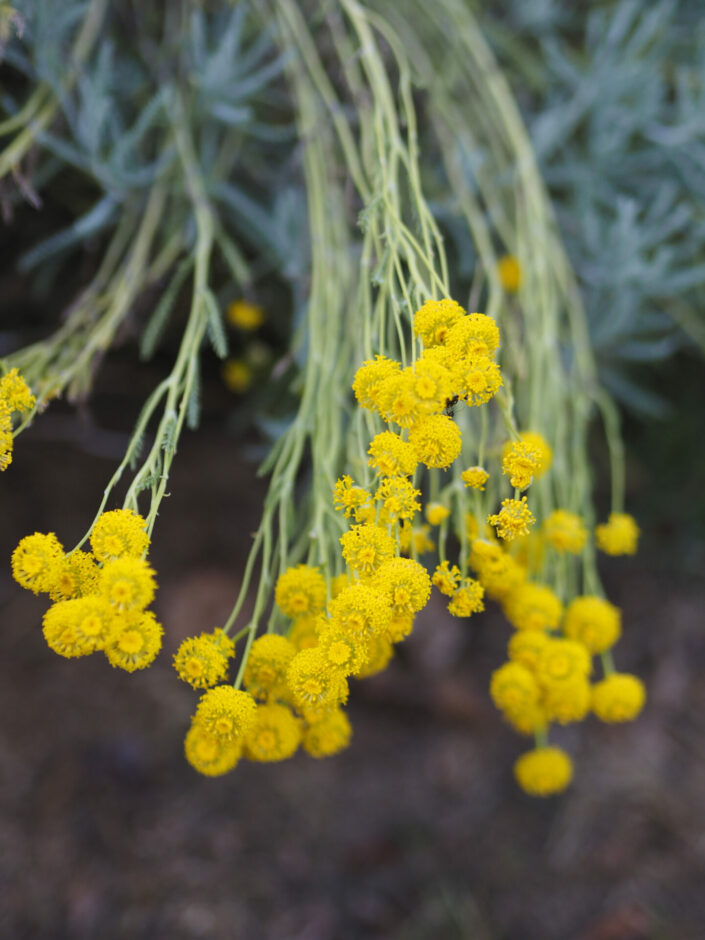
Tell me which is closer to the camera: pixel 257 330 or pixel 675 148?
pixel 675 148

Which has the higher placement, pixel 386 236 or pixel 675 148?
pixel 675 148

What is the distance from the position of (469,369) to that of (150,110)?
0.53 metres

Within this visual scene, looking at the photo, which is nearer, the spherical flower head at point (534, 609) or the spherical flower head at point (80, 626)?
the spherical flower head at point (80, 626)

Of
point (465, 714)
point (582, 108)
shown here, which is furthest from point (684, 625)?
point (582, 108)

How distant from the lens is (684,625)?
1.40m

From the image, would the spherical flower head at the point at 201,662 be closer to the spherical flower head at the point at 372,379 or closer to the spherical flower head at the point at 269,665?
the spherical flower head at the point at 269,665

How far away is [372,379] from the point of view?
0.43 metres

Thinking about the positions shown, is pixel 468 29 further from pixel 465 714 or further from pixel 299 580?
pixel 465 714

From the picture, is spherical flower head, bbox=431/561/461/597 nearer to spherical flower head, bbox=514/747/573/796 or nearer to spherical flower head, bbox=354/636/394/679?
spherical flower head, bbox=354/636/394/679

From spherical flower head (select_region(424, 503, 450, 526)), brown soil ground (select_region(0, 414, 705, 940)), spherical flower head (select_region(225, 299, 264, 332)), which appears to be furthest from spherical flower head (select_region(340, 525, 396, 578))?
→ brown soil ground (select_region(0, 414, 705, 940))

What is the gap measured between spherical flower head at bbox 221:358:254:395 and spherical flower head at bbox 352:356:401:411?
0.68m

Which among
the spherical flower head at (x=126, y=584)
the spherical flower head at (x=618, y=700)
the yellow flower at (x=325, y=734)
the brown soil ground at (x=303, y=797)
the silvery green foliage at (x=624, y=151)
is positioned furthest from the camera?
the brown soil ground at (x=303, y=797)

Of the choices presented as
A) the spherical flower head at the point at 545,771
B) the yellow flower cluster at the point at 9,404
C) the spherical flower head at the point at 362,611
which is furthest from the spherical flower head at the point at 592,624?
the yellow flower cluster at the point at 9,404

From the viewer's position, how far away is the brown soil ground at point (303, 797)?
101 cm
